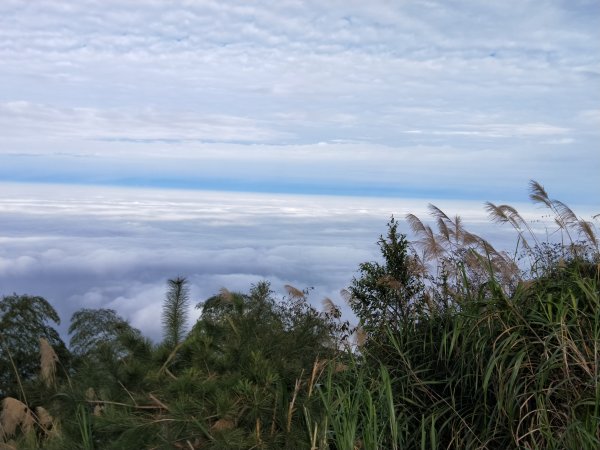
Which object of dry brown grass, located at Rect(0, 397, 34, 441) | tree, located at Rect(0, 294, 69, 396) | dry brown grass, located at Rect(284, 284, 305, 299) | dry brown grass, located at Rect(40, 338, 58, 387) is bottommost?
tree, located at Rect(0, 294, 69, 396)

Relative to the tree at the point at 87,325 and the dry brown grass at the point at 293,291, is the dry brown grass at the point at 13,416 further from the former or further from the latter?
the tree at the point at 87,325

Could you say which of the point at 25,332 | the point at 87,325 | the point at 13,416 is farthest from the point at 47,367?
the point at 25,332

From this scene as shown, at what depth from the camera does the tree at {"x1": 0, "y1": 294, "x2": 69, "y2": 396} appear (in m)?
11.3

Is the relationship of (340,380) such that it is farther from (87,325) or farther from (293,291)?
(87,325)

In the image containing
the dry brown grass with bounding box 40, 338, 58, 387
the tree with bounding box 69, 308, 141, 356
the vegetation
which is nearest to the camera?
the vegetation

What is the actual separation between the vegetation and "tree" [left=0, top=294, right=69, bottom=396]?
21.8 feet

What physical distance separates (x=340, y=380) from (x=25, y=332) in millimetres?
8622

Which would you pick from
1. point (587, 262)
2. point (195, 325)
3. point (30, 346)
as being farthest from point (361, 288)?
point (195, 325)

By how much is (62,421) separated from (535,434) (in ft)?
9.74

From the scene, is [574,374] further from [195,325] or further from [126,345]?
[126,345]

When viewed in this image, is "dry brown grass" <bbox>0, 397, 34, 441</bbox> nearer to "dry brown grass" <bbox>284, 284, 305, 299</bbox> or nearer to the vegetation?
the vegetation

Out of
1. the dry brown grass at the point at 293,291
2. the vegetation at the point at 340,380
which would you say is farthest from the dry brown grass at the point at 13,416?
the dry brown grass at the point at 293,291

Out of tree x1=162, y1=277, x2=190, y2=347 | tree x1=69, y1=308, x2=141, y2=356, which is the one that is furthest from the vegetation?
tree x1=69, y1=308, x2=141, y2=356

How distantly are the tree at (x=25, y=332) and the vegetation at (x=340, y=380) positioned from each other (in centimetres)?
664
